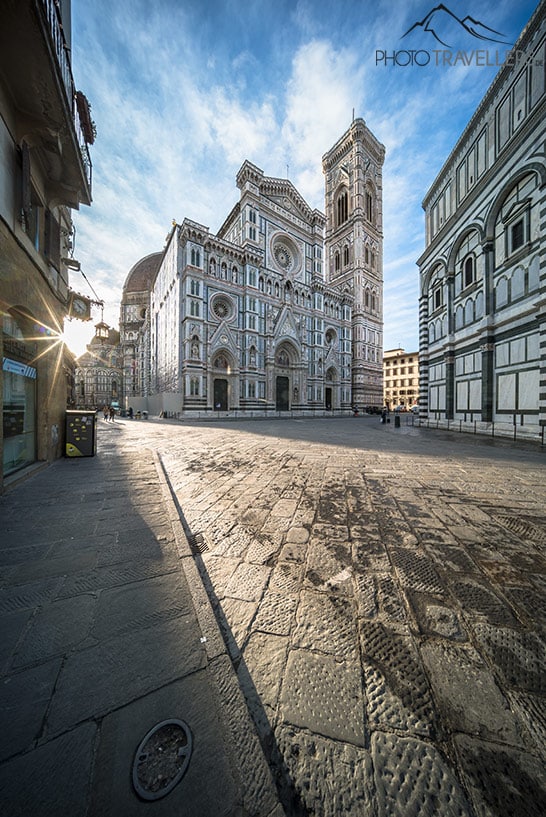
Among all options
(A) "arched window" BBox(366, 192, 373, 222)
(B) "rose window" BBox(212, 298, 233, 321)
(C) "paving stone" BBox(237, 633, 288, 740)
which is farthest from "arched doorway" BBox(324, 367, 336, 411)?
(C) "paving stone" BBox(237, 633, 288, 740)

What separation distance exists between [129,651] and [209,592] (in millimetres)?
655

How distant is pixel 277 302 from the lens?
30609mm

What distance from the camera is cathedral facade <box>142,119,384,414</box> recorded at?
82.3 ft

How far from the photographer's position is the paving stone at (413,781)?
97cm

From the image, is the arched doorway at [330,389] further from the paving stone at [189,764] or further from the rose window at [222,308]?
the paving stone at [189,764]

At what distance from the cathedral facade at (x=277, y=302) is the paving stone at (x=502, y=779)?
24.6 m

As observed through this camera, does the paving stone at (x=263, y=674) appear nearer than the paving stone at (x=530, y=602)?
Yes

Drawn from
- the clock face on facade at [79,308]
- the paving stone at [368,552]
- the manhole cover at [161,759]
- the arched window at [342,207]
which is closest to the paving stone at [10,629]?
the manhole cover at [161,759]

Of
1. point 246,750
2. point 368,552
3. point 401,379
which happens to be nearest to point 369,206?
point 401,379

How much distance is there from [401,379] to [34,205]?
198 ft

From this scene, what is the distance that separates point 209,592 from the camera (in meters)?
2.16

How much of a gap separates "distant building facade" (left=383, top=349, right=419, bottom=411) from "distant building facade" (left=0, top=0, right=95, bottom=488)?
187 feet

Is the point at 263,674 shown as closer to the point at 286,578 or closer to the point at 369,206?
the point at 286,578

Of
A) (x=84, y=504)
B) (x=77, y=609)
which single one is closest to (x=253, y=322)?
(x=84, y=504)
